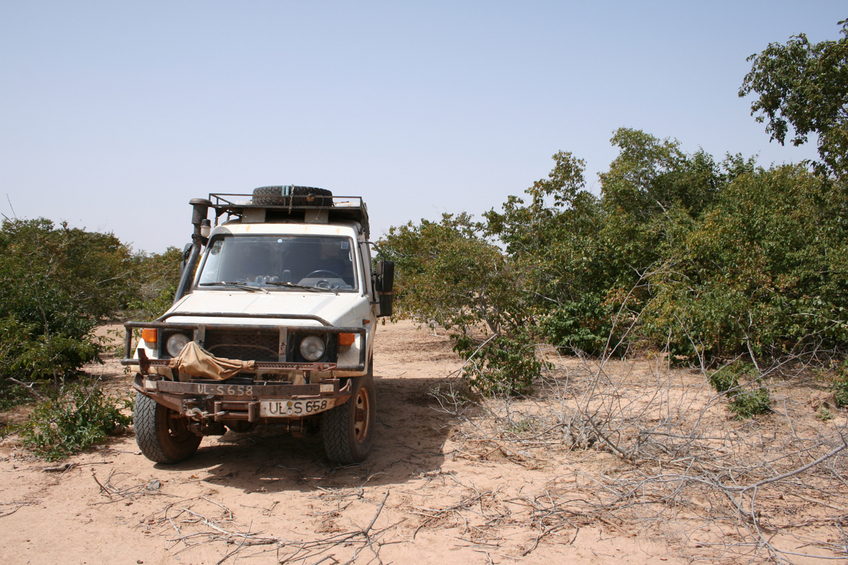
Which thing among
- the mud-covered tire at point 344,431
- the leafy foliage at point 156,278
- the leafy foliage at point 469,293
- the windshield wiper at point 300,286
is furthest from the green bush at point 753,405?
the leafy foliage at point 156,278

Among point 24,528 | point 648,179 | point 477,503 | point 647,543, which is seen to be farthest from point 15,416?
point 648,179

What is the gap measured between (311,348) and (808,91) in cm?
1017

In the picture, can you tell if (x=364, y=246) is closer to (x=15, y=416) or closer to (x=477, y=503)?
(x=477, y=503)

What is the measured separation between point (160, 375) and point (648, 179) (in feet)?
61.0

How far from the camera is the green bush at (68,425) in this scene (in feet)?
18.6

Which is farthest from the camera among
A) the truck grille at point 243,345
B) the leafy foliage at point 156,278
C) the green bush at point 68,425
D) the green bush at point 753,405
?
the leafy foliage at point 156,278

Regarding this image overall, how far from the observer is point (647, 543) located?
373 cm

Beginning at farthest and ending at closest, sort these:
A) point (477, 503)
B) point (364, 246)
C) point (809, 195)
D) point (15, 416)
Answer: point (809, 195) < point (15, 416) < point (364, 246) < point (477, 503)

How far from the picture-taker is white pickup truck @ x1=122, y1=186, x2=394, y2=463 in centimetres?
451

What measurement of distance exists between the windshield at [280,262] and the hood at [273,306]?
26 centimetres

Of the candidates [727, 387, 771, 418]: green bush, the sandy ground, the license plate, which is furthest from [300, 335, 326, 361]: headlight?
[727, 387, 771, 418]: green bush

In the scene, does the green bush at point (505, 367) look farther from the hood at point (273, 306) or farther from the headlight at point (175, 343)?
the headlight at point (175, 343)

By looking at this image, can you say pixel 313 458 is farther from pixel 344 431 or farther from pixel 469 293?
pixel 469 293

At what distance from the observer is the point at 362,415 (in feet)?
17.9
